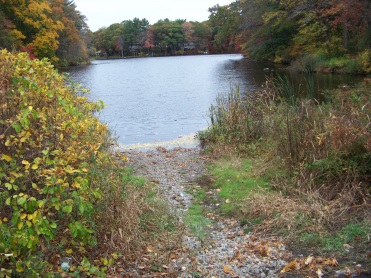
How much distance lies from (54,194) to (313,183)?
3937mm

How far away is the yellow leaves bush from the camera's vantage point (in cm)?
329

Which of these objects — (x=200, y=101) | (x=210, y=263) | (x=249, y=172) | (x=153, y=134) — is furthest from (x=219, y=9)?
(x=210, y=263)

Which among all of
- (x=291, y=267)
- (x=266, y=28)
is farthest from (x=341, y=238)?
(x=266, y=28)

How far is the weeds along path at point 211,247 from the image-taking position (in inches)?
177

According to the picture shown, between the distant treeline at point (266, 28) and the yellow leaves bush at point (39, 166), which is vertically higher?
the distant treeline at point (266, 28)

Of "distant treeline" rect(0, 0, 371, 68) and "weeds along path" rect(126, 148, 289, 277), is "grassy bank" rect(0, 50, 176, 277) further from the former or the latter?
"distant treeline" rect(0, 0, 371, 68)

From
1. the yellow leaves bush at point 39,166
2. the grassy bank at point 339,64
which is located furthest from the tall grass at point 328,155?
the grassy bank at point 339,64

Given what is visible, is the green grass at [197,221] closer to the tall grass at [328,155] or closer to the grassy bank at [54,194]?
the grassy bank at [54,194]

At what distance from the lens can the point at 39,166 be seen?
375 cm

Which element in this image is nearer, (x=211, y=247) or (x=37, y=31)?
(x=211, y=247)

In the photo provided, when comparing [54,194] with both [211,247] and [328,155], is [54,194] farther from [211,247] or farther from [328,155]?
[328,155]

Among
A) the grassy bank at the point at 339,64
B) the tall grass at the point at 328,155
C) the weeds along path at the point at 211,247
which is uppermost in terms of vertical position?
the grassy bank at the point at 339,64

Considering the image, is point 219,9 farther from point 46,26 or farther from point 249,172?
point 249,172

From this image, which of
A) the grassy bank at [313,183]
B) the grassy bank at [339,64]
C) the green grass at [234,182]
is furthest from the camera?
the grassy bank at [339,64]
